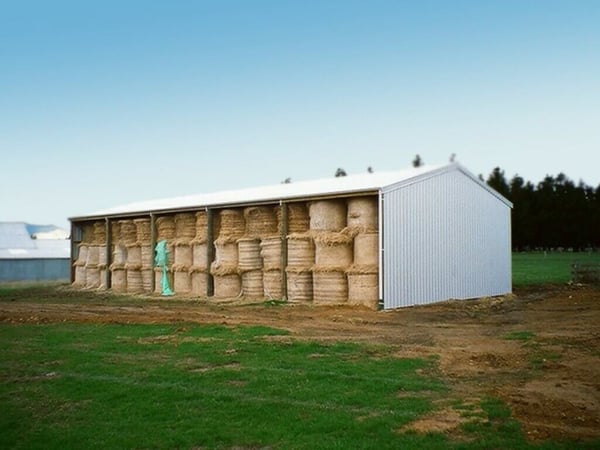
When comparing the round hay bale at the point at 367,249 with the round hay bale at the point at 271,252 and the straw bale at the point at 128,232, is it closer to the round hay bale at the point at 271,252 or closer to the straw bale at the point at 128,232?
the round hay bale at the point at 271,252

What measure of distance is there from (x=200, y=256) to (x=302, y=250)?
712 cm

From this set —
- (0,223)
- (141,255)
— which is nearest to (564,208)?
(0,223)

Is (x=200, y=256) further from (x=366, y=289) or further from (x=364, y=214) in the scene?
(x=366, y=289)

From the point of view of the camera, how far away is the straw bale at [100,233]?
1527 inches

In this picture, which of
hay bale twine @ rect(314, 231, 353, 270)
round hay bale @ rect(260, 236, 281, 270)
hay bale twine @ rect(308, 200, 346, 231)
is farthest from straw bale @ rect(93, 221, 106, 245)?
hay bale twine @ rect(314, 231, 353, 270)

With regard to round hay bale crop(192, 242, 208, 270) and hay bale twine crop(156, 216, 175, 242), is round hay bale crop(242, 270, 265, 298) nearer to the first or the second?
round hay bale crop(192, 242, 208, 270)

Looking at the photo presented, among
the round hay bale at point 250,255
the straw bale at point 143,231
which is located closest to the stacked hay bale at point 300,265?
the round hay bale at point 250,255

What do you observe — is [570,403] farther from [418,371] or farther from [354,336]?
[354,336]

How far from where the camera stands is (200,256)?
102 ft

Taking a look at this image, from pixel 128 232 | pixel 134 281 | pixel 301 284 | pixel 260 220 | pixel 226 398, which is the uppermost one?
pixel 260 220

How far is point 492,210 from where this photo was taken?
29.9 m

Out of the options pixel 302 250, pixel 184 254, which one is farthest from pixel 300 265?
pixel 184 254

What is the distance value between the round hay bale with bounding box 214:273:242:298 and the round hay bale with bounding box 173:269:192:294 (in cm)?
271

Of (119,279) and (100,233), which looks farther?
(100,233)
